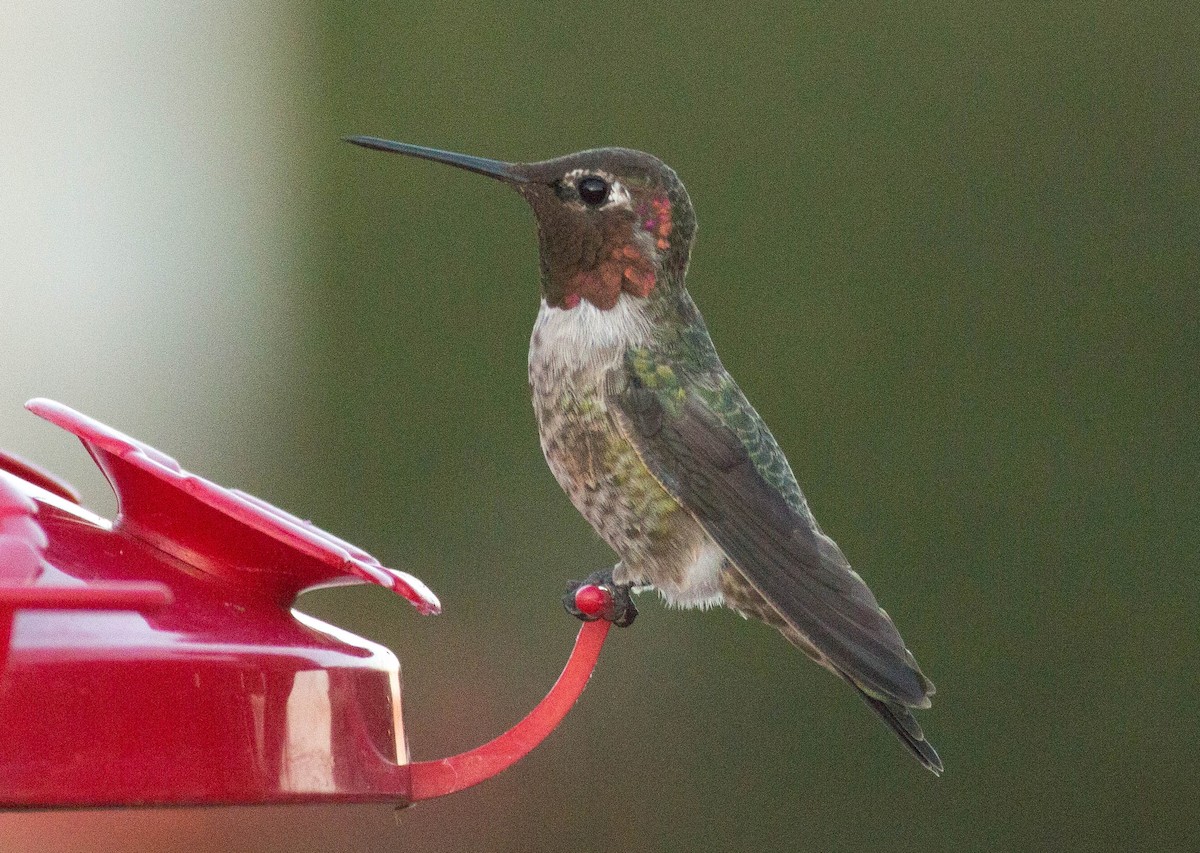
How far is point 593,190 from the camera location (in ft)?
8.21

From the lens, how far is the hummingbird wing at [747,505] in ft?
7.74

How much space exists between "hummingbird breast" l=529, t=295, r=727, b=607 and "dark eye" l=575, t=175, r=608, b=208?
18cm

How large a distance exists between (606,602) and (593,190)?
0.70 meters

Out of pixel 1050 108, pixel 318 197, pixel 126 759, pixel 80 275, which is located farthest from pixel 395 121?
pixel 126 759

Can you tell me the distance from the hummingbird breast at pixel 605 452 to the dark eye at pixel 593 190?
0.60 feet

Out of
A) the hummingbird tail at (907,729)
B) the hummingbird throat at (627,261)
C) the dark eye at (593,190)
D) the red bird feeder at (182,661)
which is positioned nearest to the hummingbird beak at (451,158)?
the dark eye at (593,190)

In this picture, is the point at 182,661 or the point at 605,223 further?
the point at 605,223

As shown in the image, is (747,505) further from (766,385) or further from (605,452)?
(766,385)

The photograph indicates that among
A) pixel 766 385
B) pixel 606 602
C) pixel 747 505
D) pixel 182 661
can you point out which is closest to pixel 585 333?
pixel 747 505

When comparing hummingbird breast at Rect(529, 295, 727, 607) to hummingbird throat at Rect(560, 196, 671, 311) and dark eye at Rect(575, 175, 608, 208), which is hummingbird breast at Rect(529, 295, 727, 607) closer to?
hummingbird throat at Rect(560, 196, 671, 311)

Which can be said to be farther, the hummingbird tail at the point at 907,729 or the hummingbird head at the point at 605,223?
the hummingbird head at the point at 605,223

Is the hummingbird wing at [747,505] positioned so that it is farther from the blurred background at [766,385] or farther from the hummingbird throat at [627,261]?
the blurred background at [766,385]

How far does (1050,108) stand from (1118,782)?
8.53 feet

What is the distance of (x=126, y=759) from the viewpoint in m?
1.50
